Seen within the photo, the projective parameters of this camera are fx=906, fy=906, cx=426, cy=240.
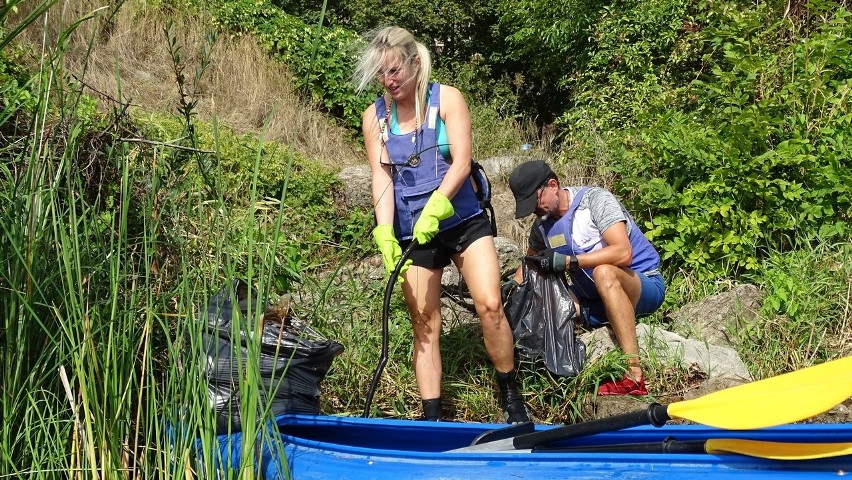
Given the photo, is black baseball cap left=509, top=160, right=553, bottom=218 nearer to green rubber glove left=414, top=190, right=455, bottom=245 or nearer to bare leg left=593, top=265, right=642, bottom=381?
bare leg left=593, top=265, right=642, bottom=381

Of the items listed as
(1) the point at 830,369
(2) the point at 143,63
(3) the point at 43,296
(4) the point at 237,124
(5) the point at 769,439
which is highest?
(2) the point at 143,63

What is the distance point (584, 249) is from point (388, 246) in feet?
4.23

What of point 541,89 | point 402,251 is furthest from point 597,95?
point 402,251

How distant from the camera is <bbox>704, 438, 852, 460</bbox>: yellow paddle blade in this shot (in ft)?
8.53

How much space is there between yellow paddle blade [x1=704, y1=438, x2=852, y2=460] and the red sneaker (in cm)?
147

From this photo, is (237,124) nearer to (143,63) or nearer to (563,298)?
(143,63)

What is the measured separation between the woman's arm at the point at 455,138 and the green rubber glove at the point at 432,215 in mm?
49

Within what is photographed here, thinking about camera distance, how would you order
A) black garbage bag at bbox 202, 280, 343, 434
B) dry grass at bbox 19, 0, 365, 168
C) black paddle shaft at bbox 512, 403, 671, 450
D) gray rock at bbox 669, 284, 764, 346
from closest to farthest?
black paddle shaft at bbox 512, 403, 671, 450 → black garbage bag at bbox 202, 280, 343, 434 → gray rock at bbox 669, 284, 764, 346 → dry grass at bbox 19, 0, 365, 168

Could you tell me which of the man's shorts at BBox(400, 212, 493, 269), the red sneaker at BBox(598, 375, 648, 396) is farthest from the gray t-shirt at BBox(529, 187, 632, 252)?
the man's shorts at BBox(400, 212, 493, 269)

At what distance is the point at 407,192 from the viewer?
3.87 m

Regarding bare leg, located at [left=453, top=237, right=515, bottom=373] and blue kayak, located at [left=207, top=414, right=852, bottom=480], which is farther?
bare leg, located at [left=453, top=237, right=515, bottom=373]

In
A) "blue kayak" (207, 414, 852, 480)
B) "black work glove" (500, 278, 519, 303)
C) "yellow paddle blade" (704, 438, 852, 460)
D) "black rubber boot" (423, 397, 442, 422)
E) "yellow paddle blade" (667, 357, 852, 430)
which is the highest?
"black work glove" (500, 278, 519, 303)

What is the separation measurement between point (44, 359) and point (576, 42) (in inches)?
Result: 314

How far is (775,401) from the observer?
2.75m
